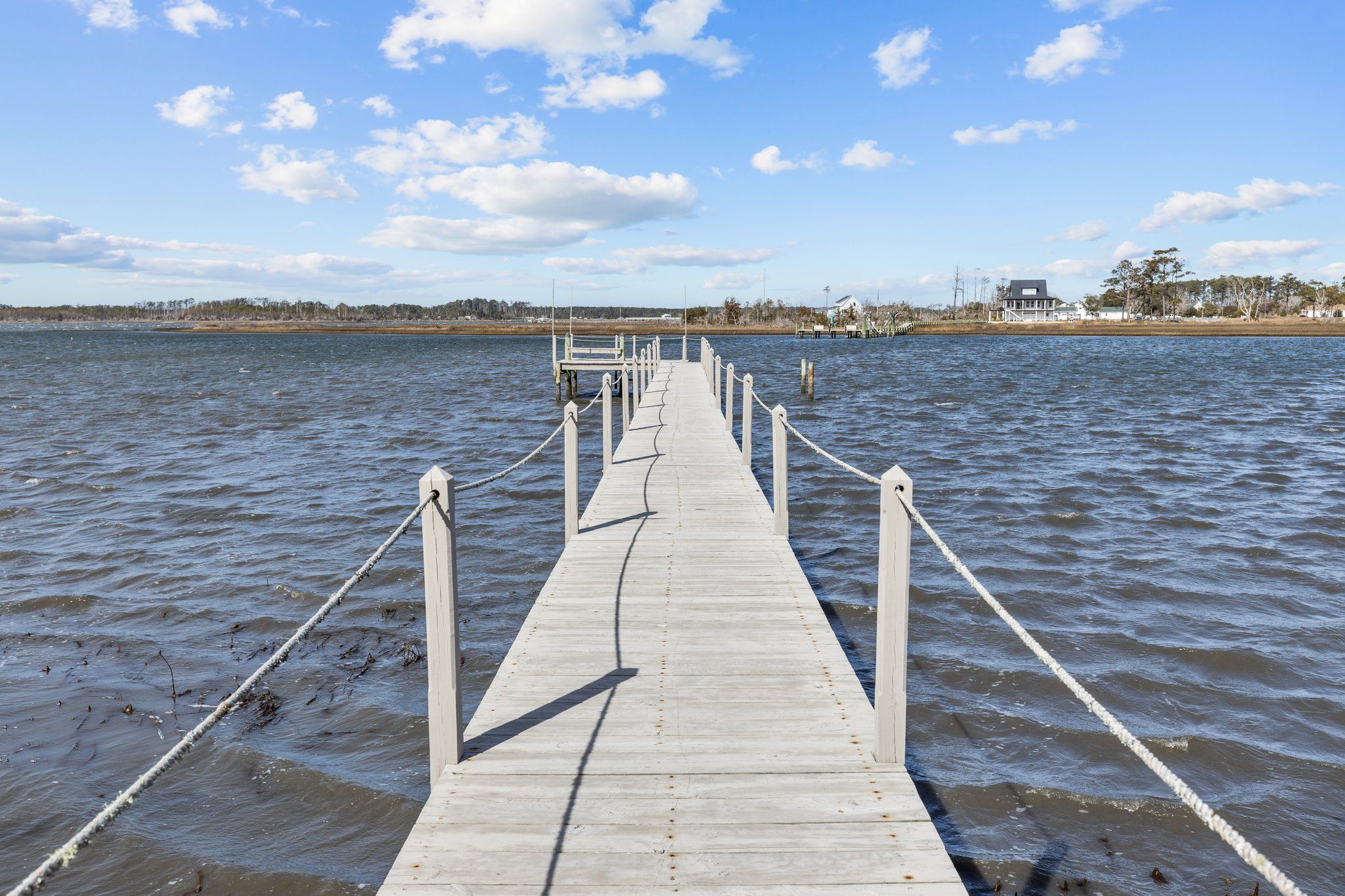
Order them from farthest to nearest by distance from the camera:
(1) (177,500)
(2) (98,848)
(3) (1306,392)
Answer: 1. (3) (1306,392)
2. (1) (177,500)
3. (2) (98,848)

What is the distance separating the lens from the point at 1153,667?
24.0 ft

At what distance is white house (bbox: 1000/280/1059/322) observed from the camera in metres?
120

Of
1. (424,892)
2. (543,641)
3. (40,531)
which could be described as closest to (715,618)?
(543,641)

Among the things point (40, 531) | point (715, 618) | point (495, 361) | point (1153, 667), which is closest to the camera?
point (715, 618)

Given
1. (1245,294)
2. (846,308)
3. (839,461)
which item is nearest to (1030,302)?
(846,308)

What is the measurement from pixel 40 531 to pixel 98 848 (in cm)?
914

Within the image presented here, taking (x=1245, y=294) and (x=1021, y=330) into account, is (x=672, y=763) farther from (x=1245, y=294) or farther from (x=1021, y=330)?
(x=1245, y=294)

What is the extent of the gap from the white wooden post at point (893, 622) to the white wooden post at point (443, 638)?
2008mm

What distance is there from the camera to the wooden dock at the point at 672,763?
3.20 m

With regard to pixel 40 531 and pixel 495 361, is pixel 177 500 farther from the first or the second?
pixel 495 361

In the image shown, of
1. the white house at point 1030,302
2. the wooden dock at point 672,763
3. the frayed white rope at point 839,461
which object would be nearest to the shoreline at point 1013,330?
the white house at point 1030,302

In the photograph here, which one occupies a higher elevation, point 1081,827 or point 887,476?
point 887,476

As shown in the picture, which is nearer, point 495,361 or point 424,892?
point 424,892

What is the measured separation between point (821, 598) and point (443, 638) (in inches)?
224
